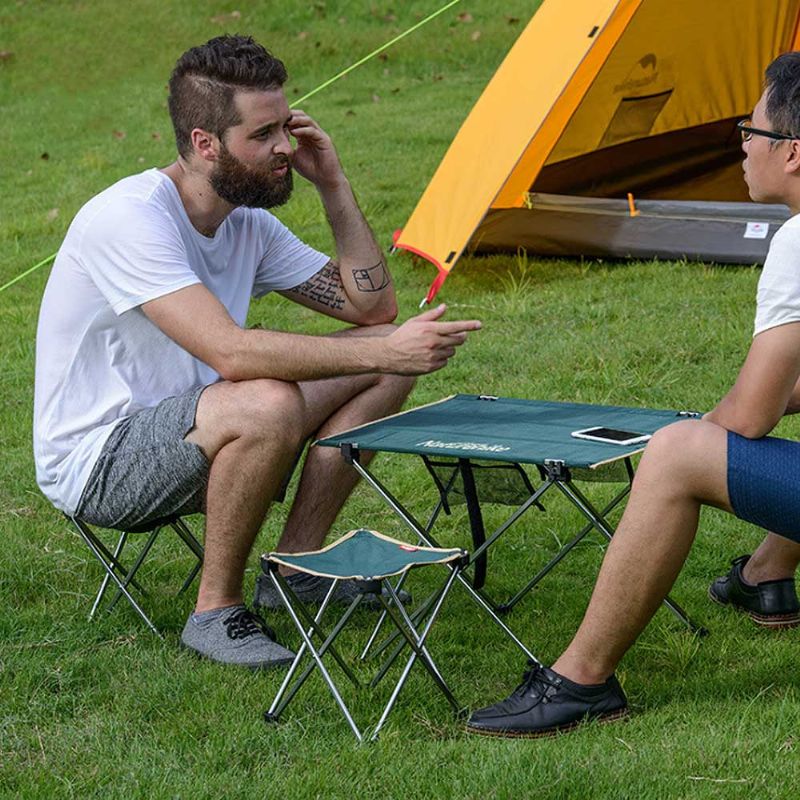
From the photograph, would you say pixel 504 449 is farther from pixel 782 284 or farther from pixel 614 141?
pixel 614 141

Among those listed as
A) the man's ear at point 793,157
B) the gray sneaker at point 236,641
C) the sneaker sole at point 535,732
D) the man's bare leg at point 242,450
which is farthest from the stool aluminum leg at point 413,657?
the man's ear at point 793,157

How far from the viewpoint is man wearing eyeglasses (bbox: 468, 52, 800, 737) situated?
8.98 ft

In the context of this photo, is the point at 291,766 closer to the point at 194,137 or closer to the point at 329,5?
the point at 194,137

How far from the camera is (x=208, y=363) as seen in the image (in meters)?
3.31

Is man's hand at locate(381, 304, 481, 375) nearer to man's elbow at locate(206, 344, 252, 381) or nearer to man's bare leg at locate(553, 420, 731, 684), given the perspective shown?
man's elbow at locate(206, 344, 252, 381)

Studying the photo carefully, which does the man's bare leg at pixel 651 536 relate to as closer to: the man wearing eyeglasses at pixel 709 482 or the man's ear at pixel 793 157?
the man wearing eyeglasses at pixel 709 482

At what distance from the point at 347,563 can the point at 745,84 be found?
5286mm

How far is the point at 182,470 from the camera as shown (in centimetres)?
331

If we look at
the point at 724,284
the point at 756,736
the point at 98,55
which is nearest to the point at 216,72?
the point at 756,736

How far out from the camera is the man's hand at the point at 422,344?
10.9 ft

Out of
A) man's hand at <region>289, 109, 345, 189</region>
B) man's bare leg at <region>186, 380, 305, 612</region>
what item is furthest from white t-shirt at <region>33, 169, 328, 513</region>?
man's hand at <region>289, 109, 345, 189</region>

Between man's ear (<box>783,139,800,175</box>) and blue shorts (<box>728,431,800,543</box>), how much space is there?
1.75 ft

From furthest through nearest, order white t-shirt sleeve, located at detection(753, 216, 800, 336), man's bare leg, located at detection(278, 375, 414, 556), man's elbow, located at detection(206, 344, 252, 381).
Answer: man's bare leg, located at detection(278, 375, 414, 556) → man's elbow, located at detection(206, 344, 252, 381) → white t-shirt sleeve, located at detection(753, 216, 800, 336)

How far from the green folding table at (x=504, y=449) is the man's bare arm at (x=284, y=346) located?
0.17 meters
